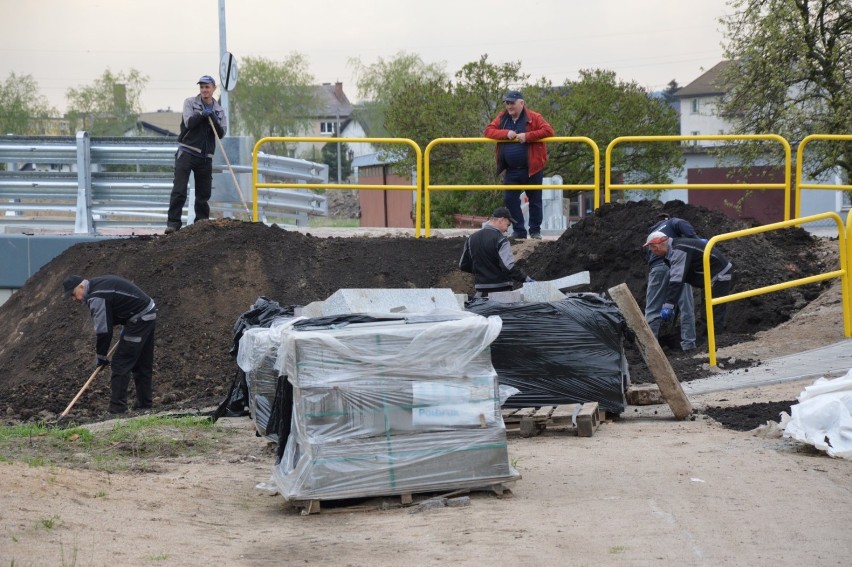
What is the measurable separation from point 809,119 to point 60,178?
43.5 feet

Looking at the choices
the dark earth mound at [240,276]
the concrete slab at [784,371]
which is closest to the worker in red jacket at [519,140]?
the dark earth mound at [240,276]

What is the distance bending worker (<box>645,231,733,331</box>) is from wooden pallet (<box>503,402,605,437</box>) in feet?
11.6

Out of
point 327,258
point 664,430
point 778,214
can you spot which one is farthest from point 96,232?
point 778,214

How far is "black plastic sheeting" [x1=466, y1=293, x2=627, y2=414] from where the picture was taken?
9289mm

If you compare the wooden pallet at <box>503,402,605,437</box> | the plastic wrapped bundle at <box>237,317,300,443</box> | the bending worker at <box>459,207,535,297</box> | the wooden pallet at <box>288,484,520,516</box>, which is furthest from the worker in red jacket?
the wooden pallet at <box>288,484,520,516</box>

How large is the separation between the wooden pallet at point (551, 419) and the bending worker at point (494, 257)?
2572 mm

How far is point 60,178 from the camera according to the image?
16797 mm

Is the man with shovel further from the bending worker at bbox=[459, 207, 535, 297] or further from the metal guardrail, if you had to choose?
the metal guardrail

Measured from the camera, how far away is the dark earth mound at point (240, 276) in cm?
1321

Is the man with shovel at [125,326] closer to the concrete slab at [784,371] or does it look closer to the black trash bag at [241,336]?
the black trash bag at [241,336]

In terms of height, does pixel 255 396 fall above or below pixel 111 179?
below

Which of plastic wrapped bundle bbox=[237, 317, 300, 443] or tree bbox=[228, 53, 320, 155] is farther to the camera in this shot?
tree bbox=[228, 53, 320, 155]

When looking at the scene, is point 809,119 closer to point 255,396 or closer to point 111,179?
point 111,179

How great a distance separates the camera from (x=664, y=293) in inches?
520
